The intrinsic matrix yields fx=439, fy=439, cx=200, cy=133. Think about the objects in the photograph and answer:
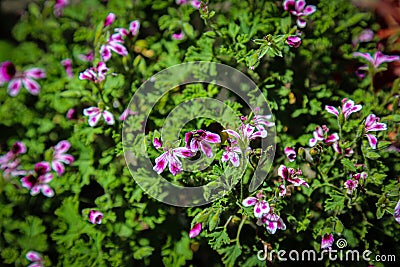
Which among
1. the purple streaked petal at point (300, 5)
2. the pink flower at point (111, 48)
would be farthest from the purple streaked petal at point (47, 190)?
the purple streaked petal at point (300, 5)

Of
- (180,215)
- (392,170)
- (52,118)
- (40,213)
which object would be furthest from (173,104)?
(392,170)

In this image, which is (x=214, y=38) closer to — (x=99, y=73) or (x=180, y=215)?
(x=99, y=73)

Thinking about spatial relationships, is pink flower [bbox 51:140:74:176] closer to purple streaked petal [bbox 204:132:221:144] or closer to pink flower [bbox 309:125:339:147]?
purple streaked petal [bbox 204:132:221:144]

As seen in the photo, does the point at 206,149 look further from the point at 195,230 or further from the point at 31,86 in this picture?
Result: the point at 31,86

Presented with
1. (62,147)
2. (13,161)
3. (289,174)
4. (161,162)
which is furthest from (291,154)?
(13,161)

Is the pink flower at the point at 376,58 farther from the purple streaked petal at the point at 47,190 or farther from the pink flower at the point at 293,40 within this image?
the purple streaked petal at the point at 47,190

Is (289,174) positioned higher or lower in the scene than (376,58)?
lower
